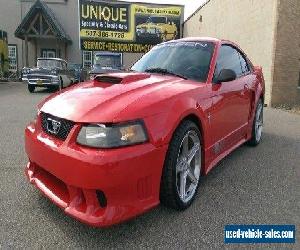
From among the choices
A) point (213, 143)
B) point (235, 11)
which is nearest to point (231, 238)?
point (213, 143)

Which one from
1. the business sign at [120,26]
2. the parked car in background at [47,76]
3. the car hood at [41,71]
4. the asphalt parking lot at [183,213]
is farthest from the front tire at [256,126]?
the business sign at [120,26]

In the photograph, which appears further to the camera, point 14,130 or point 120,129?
point 14,130

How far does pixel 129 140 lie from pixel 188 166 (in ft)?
3.04

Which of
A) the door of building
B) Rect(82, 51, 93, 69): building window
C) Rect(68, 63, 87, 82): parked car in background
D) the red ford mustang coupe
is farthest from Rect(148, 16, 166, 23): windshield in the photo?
the red ford mustang coupe

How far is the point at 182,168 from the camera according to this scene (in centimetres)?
315

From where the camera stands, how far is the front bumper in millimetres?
2410

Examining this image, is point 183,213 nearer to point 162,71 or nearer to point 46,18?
point 162,71

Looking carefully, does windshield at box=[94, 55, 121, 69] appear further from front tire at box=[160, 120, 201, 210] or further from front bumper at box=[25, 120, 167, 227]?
front bumper at box=[25, 120, 167, 227]

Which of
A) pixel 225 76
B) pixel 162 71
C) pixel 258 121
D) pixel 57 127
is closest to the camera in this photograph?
pixel 57 127

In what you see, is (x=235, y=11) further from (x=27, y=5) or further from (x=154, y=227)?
(x=27, y=5)

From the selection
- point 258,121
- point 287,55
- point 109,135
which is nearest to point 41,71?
point 287,55

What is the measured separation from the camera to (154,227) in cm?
285

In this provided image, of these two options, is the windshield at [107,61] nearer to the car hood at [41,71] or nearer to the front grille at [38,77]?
the car hood at [41,71]

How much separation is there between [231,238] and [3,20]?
103 feet
